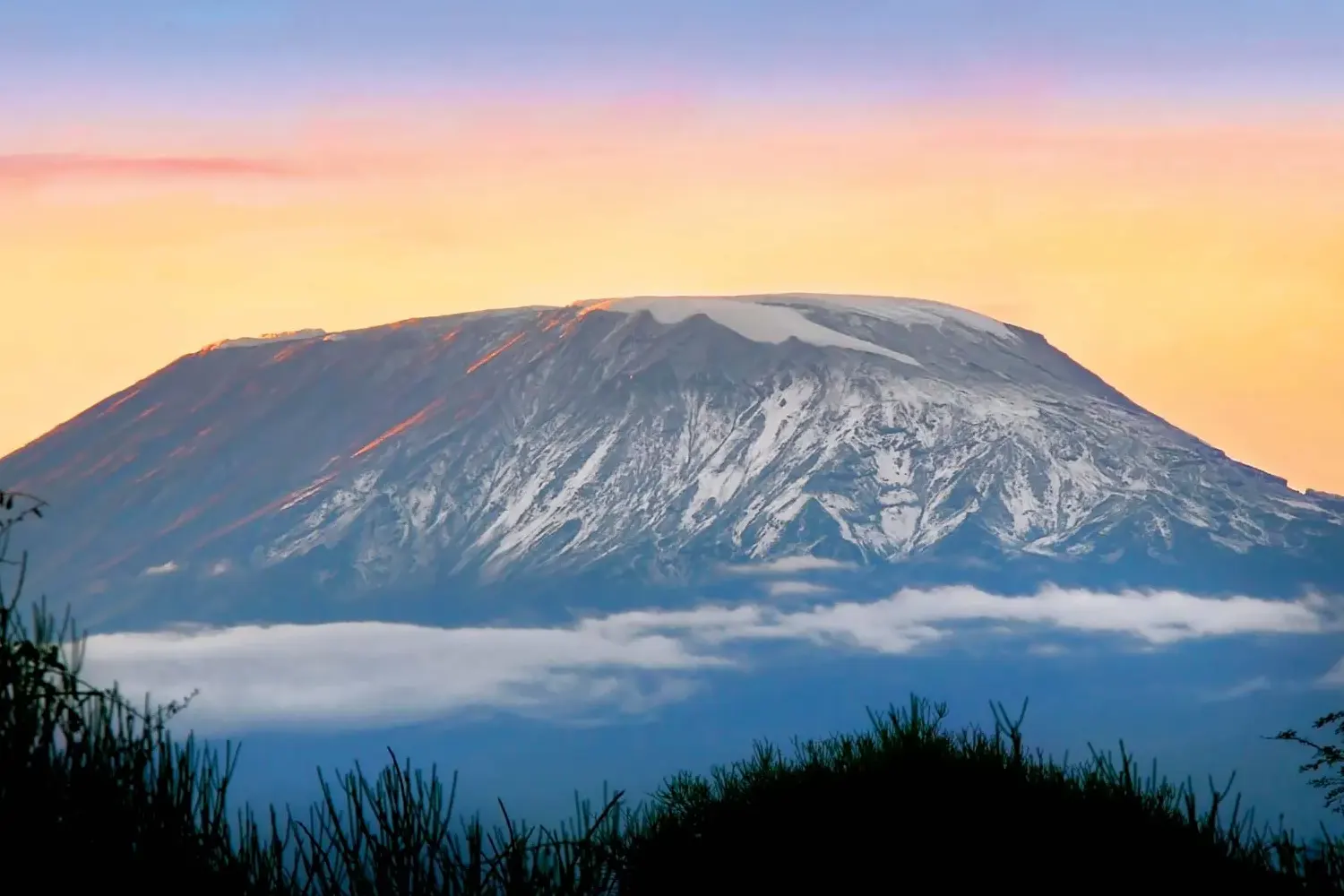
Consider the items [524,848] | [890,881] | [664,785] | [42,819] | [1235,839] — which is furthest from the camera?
[664,785]

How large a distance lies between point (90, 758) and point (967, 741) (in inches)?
408

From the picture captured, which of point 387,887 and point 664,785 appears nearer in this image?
point 387,887

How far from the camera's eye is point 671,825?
68.9ft

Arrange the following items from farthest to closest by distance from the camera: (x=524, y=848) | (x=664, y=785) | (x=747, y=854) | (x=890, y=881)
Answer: (x=664, y=785) → (x=747, y=854) → (x=890, y=881) → (x=524, y=848)

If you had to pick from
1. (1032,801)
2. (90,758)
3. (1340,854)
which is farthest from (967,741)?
(90,758)

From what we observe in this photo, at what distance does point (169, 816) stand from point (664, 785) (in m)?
12.1

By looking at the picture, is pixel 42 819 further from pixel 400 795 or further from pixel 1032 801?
pixel 1032 801

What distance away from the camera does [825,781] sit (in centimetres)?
1962

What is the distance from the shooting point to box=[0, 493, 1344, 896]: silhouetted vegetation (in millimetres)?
10352

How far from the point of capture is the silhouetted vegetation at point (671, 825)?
10352 mm

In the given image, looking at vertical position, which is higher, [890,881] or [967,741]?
[967,741]

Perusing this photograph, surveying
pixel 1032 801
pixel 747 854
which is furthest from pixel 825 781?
pixel 1032 801

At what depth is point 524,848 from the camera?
431 inches

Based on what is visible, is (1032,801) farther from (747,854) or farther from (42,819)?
(42,819)
